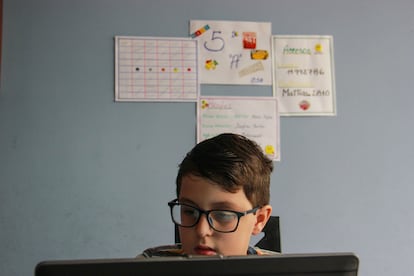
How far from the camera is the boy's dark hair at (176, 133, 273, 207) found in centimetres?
100

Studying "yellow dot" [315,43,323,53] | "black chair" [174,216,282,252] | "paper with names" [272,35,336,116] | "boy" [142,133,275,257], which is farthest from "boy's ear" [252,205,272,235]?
"yellow dot" [315,43,323,53]

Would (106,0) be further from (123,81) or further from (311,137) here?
(311,137)

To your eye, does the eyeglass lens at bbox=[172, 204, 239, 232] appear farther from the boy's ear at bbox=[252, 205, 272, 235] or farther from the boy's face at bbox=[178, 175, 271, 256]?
the boy's ear at bbox=[252, 205, 272, 235]

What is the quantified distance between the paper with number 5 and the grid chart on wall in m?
0.05

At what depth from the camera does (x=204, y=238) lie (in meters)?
0.93

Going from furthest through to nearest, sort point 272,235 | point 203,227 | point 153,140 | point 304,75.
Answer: point 304,75, point 153,140, point 272,235, point 203,227

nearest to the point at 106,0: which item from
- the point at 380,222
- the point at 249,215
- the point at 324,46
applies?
the point at 324,46

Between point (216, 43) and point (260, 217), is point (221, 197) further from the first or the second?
point (216, 43)

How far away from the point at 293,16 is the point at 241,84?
0.42 metres

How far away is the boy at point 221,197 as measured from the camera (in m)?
0.94

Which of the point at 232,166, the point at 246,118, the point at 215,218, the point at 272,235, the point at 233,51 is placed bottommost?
the point at 272,235

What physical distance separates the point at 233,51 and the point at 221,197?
131cm

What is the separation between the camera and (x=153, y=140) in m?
2.09

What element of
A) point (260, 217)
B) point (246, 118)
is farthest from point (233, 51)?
point (260, 217)
